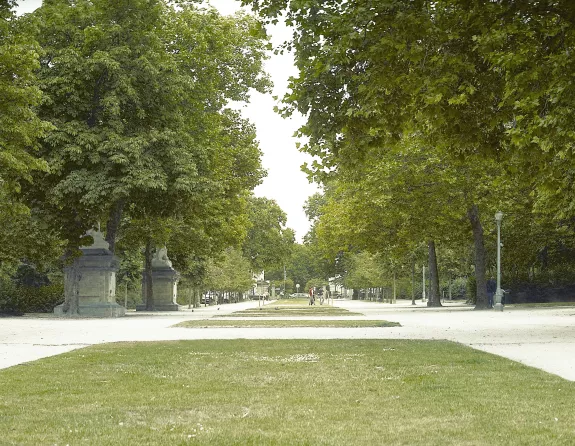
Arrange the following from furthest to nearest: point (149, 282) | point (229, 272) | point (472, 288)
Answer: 1. point (229, 272)
2. point (472, 288)
3. point (149, 282)

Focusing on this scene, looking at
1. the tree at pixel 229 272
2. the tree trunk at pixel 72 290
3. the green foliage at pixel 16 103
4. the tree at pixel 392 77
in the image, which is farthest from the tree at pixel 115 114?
the tree at pixel 229 272

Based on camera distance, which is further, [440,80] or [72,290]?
[72,290]

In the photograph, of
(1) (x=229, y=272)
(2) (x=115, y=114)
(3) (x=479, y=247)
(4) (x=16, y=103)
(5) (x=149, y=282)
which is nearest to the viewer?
(4) (x=16, y=103)

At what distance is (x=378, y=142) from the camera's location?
1494 cm

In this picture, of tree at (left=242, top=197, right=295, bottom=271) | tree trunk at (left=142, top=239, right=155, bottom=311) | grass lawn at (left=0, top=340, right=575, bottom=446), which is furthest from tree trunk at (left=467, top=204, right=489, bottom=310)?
tree at (left=242, top=197, right=295, bottom=271)

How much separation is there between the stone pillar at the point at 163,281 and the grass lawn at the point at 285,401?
35.2m

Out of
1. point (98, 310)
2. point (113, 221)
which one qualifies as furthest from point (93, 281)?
point (113, 221)

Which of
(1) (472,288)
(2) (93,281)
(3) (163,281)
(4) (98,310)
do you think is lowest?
(4) (98,310)

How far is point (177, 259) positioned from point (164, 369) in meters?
40.7

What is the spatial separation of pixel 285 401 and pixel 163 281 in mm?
41792

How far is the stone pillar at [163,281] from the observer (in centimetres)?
4778

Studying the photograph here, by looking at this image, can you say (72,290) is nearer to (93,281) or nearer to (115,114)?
(93,281)

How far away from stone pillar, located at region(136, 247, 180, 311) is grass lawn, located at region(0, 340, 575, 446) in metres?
35.2

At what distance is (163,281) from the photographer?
1919 inches
